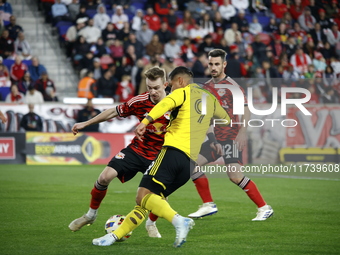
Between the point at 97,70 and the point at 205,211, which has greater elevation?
the point at 97,70

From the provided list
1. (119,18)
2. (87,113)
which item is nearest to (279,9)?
(119,18)

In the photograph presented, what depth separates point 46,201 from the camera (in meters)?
10.5

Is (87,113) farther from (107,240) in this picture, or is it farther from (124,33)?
(107,240)

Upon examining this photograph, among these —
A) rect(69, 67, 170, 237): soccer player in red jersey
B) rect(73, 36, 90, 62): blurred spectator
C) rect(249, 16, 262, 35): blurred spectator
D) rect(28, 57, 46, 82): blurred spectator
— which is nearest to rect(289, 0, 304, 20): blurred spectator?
rect(249, 16, 262, 35): blurred spectator

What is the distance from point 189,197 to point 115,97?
27.7 feet

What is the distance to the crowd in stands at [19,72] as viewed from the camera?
18469 mm

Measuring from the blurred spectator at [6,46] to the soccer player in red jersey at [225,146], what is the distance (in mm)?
12406

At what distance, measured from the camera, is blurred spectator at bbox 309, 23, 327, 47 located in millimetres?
23641

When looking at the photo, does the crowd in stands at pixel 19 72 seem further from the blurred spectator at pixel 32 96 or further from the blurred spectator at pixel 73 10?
the blurred spectator at pixel 73 10

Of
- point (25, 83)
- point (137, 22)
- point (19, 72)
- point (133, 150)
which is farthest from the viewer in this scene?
point (137, 22)

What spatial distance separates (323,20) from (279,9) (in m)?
1.79

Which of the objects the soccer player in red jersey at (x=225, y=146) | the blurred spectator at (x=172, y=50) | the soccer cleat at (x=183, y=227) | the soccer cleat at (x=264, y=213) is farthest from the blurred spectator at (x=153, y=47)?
the soccer cleat at (x=183, y=227)

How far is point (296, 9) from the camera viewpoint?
24.5 meters

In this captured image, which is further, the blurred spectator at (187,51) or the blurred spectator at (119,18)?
the blurred spectator at (119,18)
